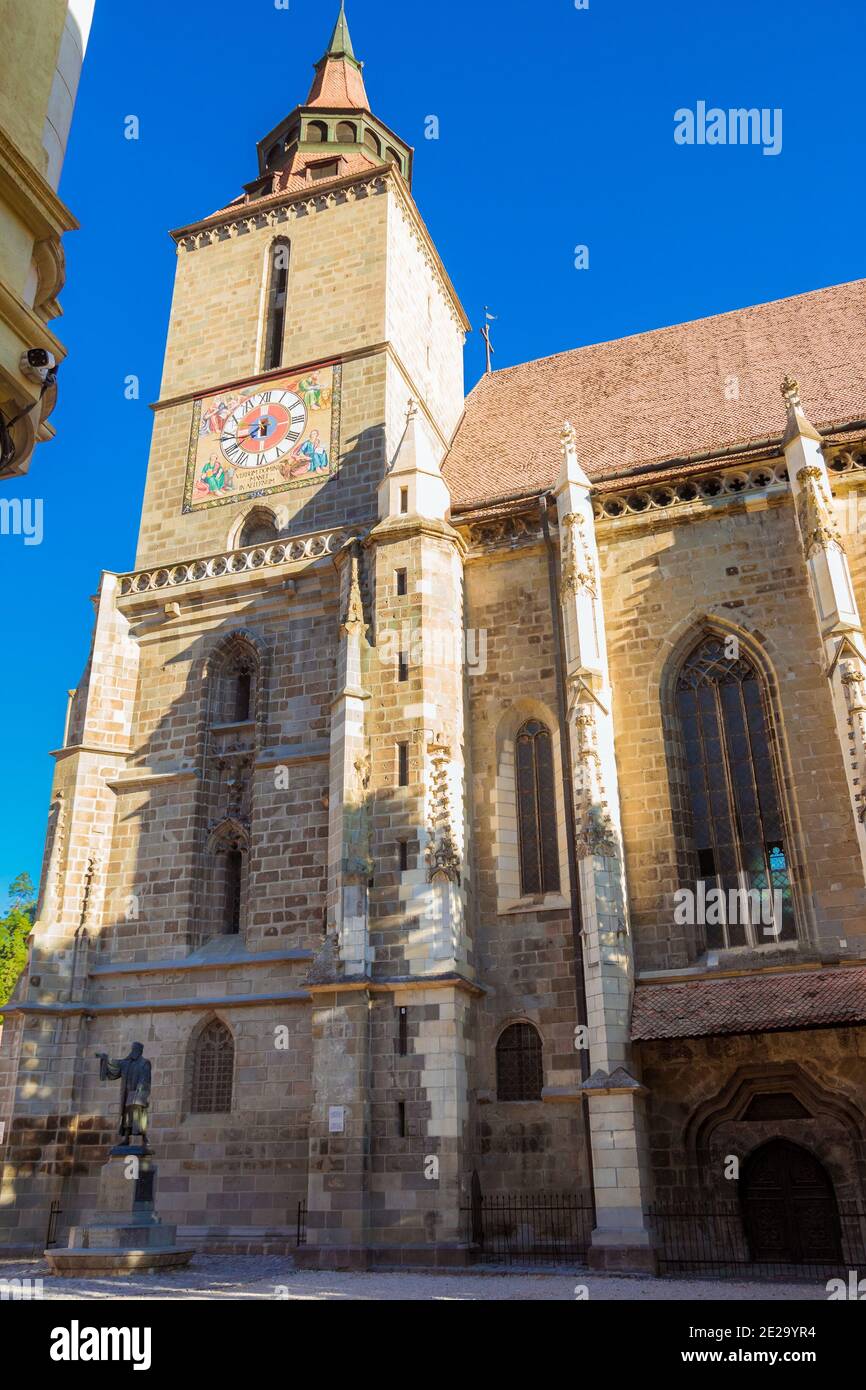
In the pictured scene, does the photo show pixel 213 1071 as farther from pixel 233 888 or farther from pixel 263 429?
pixel 263 429

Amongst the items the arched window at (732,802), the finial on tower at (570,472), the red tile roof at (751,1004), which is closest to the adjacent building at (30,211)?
the red tile roof at (751,1004)

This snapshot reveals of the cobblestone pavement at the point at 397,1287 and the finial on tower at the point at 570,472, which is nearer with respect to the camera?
the cobblestone pavement at the point at 397,1287

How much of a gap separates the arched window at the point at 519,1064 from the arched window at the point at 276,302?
13745 millimetres

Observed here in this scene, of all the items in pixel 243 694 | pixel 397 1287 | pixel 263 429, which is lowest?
pixel 397 1287

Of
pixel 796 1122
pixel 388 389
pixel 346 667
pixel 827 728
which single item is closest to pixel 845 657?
pixel 827 728

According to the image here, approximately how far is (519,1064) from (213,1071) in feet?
15.4

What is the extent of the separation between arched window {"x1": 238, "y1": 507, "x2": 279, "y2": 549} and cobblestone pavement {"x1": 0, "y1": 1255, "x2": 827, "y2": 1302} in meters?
12.2

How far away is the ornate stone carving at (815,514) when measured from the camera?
1570cm

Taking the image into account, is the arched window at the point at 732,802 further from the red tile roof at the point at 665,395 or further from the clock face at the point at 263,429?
the clock face at the point at 263,429

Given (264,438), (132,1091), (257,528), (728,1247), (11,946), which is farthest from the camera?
(11,946)

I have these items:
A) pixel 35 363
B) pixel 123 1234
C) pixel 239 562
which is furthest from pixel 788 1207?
pixel 239 562

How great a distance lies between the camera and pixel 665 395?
2147 centimetres

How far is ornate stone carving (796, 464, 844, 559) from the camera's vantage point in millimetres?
15695

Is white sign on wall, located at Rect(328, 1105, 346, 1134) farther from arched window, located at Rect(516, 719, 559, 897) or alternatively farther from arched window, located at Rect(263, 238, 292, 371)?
arched window, located at Rect(263, 238, 292, 371)
